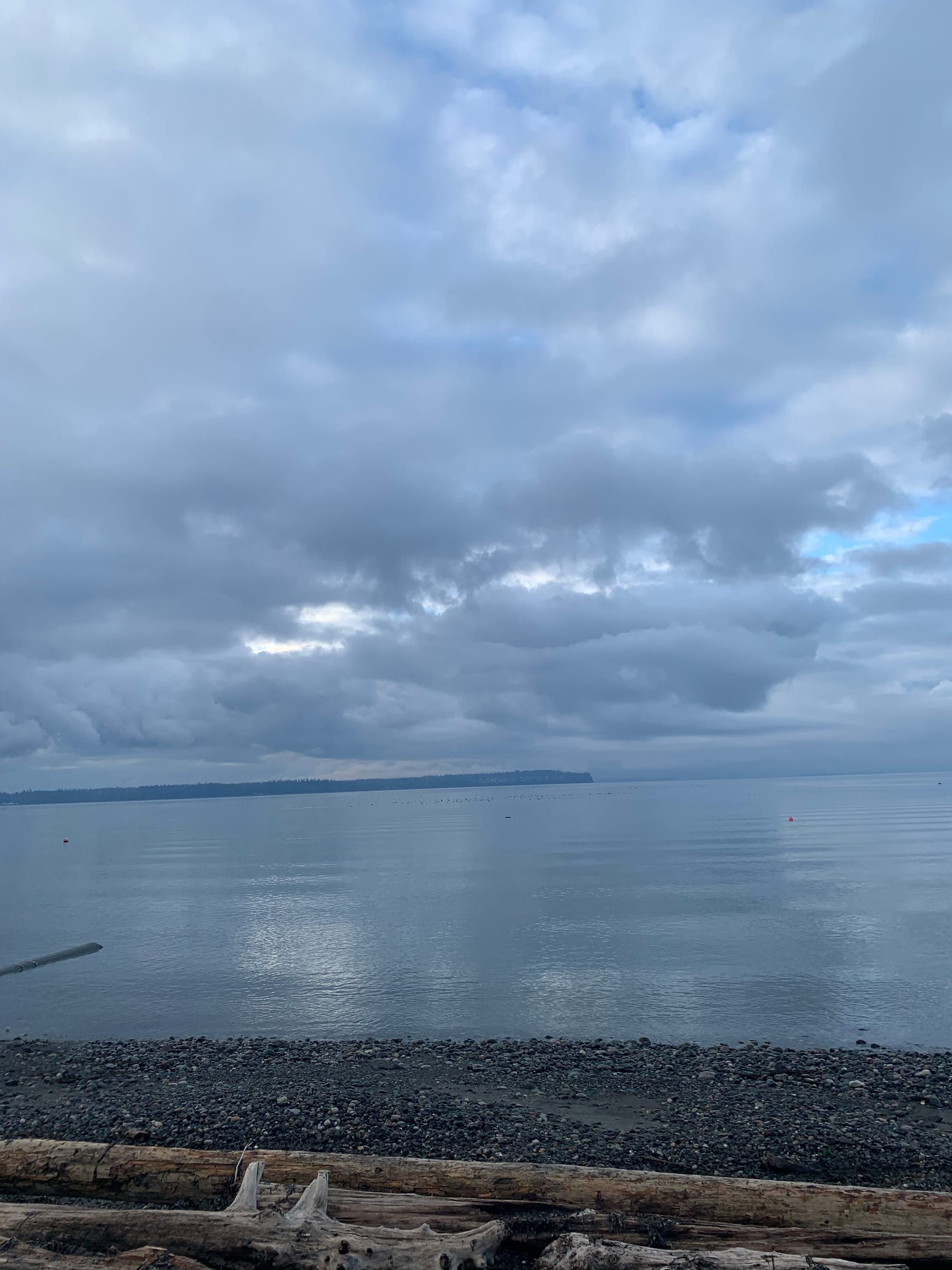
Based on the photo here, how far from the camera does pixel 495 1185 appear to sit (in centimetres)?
1041

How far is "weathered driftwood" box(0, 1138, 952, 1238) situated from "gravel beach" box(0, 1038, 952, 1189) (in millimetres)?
3497

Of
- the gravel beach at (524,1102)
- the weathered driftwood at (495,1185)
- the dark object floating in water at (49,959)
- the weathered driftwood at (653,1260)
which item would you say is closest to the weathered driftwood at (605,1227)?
the weathered driftwood at (495,1185)

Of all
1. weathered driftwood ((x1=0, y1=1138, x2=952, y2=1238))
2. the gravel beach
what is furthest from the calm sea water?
weathered driftwood ((x1=0, y1=1138, x2=952, y2=1238))

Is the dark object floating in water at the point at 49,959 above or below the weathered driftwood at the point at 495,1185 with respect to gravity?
below

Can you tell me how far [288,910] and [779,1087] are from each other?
40.2m

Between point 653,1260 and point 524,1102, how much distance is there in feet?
32.9

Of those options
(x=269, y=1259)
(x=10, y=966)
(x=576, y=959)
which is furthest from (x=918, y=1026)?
(x=10, y=966)

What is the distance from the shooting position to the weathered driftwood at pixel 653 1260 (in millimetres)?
8016

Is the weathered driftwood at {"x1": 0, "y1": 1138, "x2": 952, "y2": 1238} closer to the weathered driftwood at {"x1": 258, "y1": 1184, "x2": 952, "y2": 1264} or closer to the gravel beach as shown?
the weathered driftwood at {"x1": 258, "y1": 1184, "x2": 952, "y2": 1264}

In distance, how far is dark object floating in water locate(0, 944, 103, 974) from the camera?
1475 inches

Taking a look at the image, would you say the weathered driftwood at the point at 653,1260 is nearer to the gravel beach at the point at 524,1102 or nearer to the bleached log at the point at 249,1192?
the bleached log at the point at 249,1192

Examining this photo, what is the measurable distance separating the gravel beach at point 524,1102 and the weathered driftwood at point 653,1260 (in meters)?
5.25

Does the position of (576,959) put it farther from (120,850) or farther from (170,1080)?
(120,850)

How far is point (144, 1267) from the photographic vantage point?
8.29 meters
